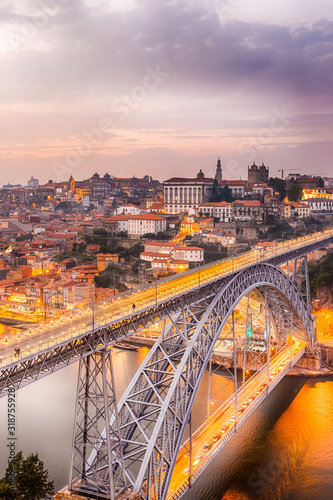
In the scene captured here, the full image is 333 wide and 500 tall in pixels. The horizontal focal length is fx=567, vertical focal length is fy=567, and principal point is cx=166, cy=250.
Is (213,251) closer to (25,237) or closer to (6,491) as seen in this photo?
(25,237)

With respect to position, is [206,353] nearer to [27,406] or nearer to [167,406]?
[167,406]

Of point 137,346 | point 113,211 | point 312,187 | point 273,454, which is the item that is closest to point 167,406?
point 273,454

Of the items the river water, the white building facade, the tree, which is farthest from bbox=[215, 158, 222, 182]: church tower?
the tree

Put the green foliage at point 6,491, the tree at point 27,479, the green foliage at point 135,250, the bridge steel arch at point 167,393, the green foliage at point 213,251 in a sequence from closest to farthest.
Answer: the green foliage at point 6,491
the bridge steel arch at point 167,393
the tree at point 27,479
the green foliage at point 213,251
the green foliage at point 135,250

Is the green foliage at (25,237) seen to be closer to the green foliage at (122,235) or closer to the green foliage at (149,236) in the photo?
the green foliage at (122,235)

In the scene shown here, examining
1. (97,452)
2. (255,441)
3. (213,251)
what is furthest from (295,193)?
(97,452)

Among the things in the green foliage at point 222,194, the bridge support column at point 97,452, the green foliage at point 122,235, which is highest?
the green foliage at point 222,194

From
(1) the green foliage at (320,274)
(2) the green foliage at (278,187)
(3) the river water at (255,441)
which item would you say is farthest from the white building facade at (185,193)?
(3) the river water at (255,441)

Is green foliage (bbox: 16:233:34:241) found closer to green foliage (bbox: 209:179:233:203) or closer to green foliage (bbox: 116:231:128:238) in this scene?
green foliage (bbox: 116:231:128:238)
